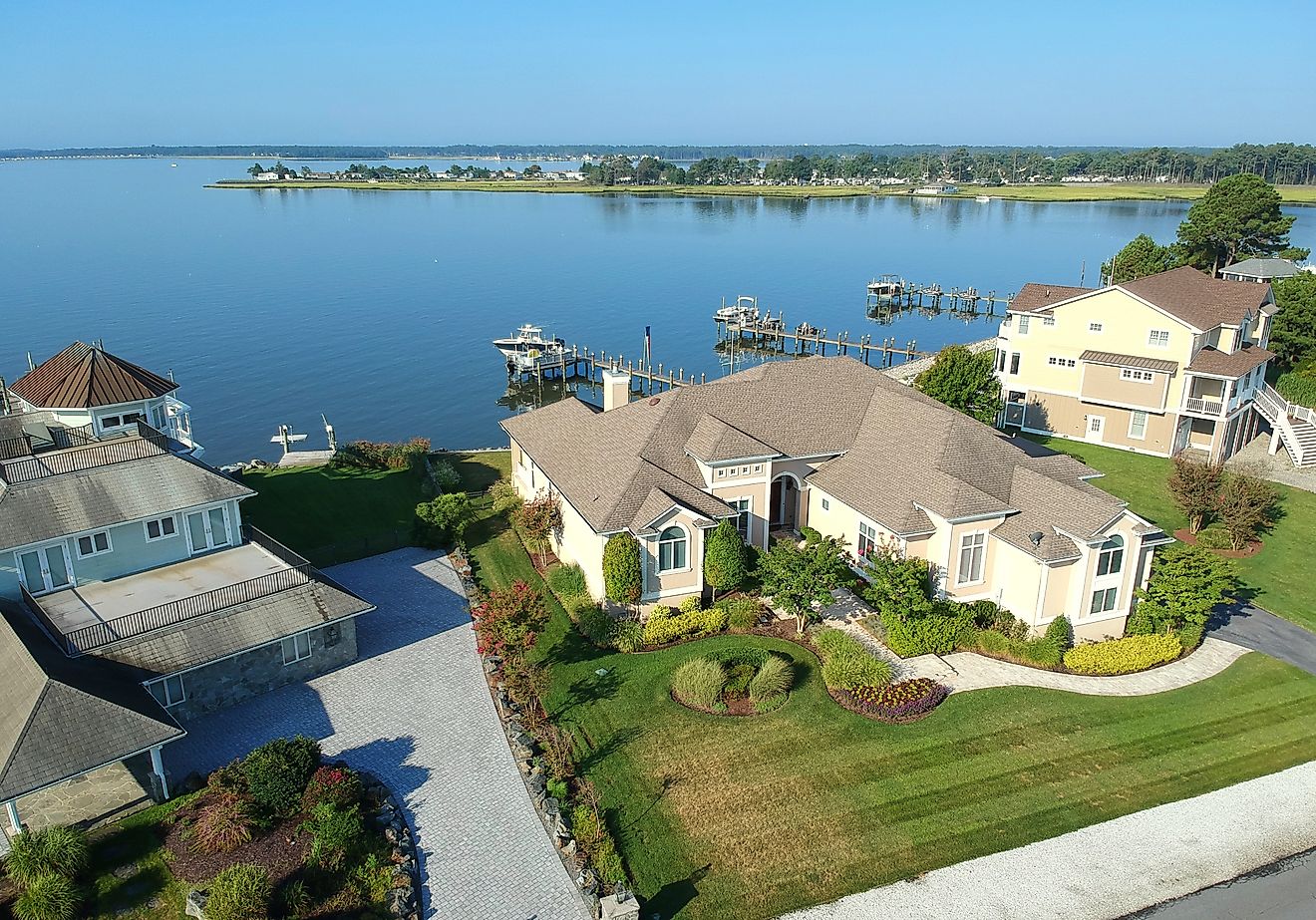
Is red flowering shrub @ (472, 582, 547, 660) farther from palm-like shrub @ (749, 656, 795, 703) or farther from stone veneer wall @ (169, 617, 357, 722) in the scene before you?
palm-like shrub @ (749, 656, 795, 703)

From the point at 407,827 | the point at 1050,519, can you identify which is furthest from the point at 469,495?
the point at 1050,519

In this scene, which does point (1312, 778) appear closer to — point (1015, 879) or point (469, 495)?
point (1015, 879)

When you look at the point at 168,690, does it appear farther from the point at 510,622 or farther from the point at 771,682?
the point at 771,682

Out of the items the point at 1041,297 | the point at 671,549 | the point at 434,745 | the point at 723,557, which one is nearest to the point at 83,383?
the point at 434,745

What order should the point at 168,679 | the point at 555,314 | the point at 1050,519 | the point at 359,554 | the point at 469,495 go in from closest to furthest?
the point at 168,679 < the point at 1050,519 < the point at 359,554 < the point at 469,495 < the point at 555,314

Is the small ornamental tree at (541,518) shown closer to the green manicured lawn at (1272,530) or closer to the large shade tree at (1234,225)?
the green manicured lawn at (1272,530)

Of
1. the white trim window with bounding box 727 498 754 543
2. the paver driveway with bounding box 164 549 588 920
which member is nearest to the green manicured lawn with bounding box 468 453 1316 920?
the paver driveway with bounding box 164 549 588 920

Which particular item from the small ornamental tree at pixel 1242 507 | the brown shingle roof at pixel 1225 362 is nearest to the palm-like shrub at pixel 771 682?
the small ornamental tree at pixel 1242 507
